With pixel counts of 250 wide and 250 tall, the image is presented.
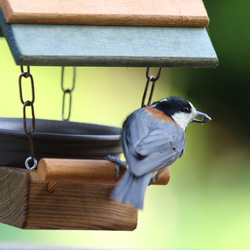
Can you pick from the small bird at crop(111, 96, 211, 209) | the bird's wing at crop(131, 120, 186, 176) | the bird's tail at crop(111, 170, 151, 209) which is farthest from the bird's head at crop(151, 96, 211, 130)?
the bird's tail at crop(111, 170, 151, 209)

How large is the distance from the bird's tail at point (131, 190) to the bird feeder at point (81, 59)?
0.08 m

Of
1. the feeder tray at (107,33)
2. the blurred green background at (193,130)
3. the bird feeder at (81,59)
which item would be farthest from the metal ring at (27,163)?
the blurred green background at (193,130)

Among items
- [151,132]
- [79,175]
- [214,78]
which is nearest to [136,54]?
[151,132]

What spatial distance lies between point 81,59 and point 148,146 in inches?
14.4

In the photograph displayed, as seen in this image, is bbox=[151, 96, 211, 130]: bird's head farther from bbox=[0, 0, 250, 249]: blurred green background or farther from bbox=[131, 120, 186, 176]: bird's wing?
bbox=[0, 0, 250, 249]: blurred green background

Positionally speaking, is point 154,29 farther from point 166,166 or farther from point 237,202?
point 237,202

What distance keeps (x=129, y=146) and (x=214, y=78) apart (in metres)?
1.93

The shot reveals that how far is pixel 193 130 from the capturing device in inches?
163

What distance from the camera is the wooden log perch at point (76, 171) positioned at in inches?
71.9

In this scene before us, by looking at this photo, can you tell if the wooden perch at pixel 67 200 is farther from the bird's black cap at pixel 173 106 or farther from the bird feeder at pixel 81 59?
the bird's black cap at pixel 173 106

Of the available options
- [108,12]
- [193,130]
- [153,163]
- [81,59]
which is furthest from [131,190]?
[193,130]

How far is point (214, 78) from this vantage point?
12.4ft

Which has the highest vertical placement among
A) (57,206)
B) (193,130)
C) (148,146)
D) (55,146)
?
(148,146)

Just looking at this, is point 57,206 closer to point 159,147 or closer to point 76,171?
point 76,171
